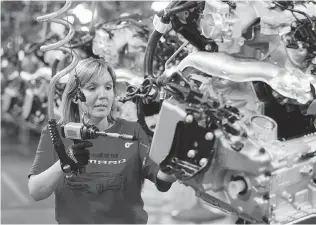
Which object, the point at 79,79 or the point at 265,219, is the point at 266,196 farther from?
the point at 79,79

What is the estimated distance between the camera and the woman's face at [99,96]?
2.03 metres

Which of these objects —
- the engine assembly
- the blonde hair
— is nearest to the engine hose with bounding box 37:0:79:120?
the blonde hair

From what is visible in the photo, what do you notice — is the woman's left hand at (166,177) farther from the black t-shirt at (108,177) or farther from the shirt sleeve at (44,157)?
the shirt sleeve at (44,157)

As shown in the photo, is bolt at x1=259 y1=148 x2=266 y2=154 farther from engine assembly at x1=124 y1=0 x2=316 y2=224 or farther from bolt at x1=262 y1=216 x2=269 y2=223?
bolt at x1=262 y1=216 x2=269 y2=223

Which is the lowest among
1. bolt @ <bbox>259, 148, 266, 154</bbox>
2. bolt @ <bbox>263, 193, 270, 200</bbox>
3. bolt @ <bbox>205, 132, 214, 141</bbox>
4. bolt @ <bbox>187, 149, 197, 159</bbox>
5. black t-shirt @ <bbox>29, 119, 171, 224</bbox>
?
black t-shirt @ <bbox>29, 119, 171, 224</bbox>

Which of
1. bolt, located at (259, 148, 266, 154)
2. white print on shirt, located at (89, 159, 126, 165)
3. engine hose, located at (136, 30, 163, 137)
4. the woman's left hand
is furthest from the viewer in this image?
white print on shirt, located at (89, 159, 126, 165)

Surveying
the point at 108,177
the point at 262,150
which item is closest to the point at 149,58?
the point at 108,177

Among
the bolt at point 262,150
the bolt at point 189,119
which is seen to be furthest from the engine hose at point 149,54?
the bolt at point 262,150

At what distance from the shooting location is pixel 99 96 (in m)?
2.03

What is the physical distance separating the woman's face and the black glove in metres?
0.17

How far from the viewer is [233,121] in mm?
1572

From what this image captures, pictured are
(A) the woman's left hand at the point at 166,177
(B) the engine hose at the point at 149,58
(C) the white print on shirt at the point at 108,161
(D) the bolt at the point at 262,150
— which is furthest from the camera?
(C) the white print on shirt at the point at 108,161

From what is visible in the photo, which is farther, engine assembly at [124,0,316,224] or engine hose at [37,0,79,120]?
engine hose at [37,0,79,120]

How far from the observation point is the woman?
204cm
